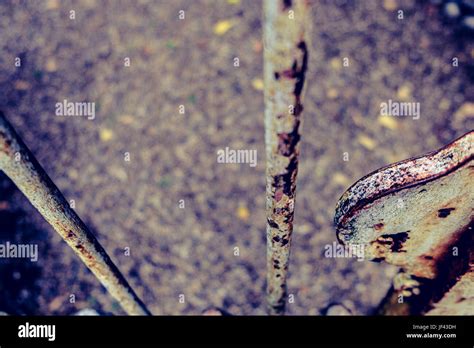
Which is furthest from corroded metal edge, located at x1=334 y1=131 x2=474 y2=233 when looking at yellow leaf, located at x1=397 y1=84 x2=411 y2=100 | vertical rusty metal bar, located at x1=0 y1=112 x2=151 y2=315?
yellow leaf, located at x1=397 y1=84 x2=411 y2=100

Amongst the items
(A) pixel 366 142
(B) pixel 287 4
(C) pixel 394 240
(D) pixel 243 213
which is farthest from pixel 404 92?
(B) pixel 287 4

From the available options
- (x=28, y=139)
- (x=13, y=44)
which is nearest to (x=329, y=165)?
(x=28, y=139)

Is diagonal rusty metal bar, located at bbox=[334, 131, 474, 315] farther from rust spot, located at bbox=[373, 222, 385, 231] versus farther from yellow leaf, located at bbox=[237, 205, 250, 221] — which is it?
yellow leaf, located at bbox=[237, 205, 250, 221]

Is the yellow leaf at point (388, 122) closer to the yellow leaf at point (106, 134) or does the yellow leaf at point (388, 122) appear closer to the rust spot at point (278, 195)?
the yellow leaf at point (106, 134)

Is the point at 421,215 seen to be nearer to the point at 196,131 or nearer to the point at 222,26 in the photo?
the point at 196,131
